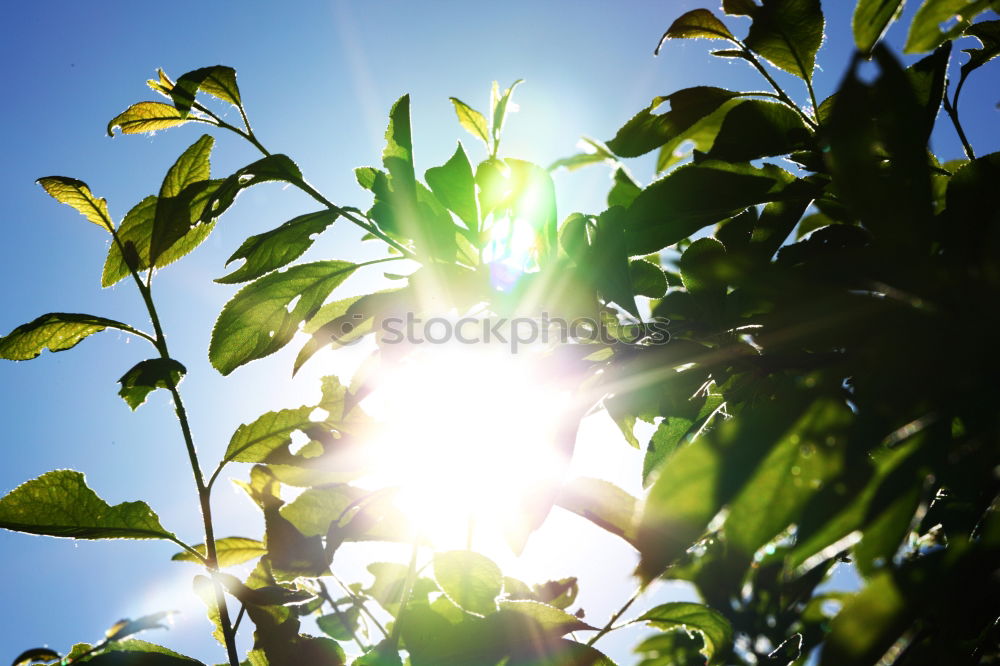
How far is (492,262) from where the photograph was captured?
38.9 inches

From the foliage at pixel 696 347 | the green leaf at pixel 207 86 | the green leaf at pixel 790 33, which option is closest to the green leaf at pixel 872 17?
the foliage at pixel 696 347

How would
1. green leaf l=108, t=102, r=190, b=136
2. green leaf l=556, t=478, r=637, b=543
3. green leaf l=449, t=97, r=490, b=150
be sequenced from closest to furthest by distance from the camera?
1. green leaf l=556, t=478, r=637, b=543
2. green leaf l=108, t=102, r=190, b=136
3. green leaf l=449, t=97, r=490, b=150

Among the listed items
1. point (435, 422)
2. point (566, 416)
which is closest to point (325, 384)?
point (435, 422)

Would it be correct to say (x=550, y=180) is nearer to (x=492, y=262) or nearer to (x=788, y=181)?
(x=492, y=262)

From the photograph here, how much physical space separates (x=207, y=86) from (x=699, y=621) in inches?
53.2

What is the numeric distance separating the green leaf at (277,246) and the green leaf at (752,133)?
677mm

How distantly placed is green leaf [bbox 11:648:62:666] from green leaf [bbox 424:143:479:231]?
130cm

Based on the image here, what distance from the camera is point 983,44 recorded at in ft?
3.50

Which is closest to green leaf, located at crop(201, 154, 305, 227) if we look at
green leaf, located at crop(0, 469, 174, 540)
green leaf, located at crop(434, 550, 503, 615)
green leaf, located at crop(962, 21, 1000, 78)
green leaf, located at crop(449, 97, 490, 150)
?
green leaf, located at crop(449, 97, 490, 150)

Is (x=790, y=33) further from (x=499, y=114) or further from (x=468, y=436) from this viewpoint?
(x=468, y=436)

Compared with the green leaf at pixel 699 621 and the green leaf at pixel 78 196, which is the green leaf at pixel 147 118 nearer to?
the green leaf at pixel 78 196

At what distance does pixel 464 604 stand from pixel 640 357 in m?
0.47

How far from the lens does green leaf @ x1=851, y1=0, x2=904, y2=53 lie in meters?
0.80

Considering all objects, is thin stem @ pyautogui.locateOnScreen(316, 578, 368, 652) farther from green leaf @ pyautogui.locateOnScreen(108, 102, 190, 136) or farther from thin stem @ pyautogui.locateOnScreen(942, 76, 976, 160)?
thin stem @ pyautogui.locateOnScreen(942, 76, 976, 160)
